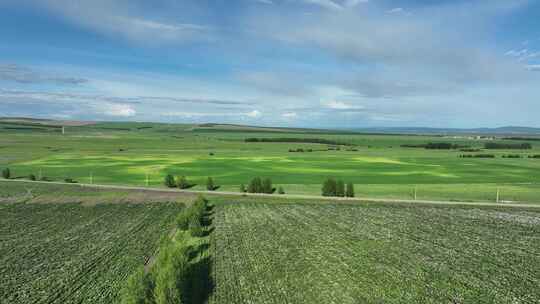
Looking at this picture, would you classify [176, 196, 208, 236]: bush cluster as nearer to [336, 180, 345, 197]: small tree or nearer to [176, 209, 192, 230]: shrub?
[176, 209, 192, 230]: shrub

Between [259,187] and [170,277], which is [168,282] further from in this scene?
[259,187]

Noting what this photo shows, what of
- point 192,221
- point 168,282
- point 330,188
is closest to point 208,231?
point 192,221

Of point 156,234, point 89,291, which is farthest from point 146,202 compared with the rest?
point 89,291

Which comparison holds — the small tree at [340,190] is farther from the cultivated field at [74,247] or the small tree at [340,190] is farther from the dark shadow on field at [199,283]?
the dark shadow on field at [199,283]

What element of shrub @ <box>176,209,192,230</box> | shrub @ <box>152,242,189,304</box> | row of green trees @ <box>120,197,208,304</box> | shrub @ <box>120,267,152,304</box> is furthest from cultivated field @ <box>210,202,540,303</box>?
shrub @ <box>120,267,152,304</box>

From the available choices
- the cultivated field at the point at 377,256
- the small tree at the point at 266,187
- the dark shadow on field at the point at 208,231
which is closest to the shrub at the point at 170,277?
the cultivated field at the point at 377,256

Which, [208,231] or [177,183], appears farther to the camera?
[177,183]
